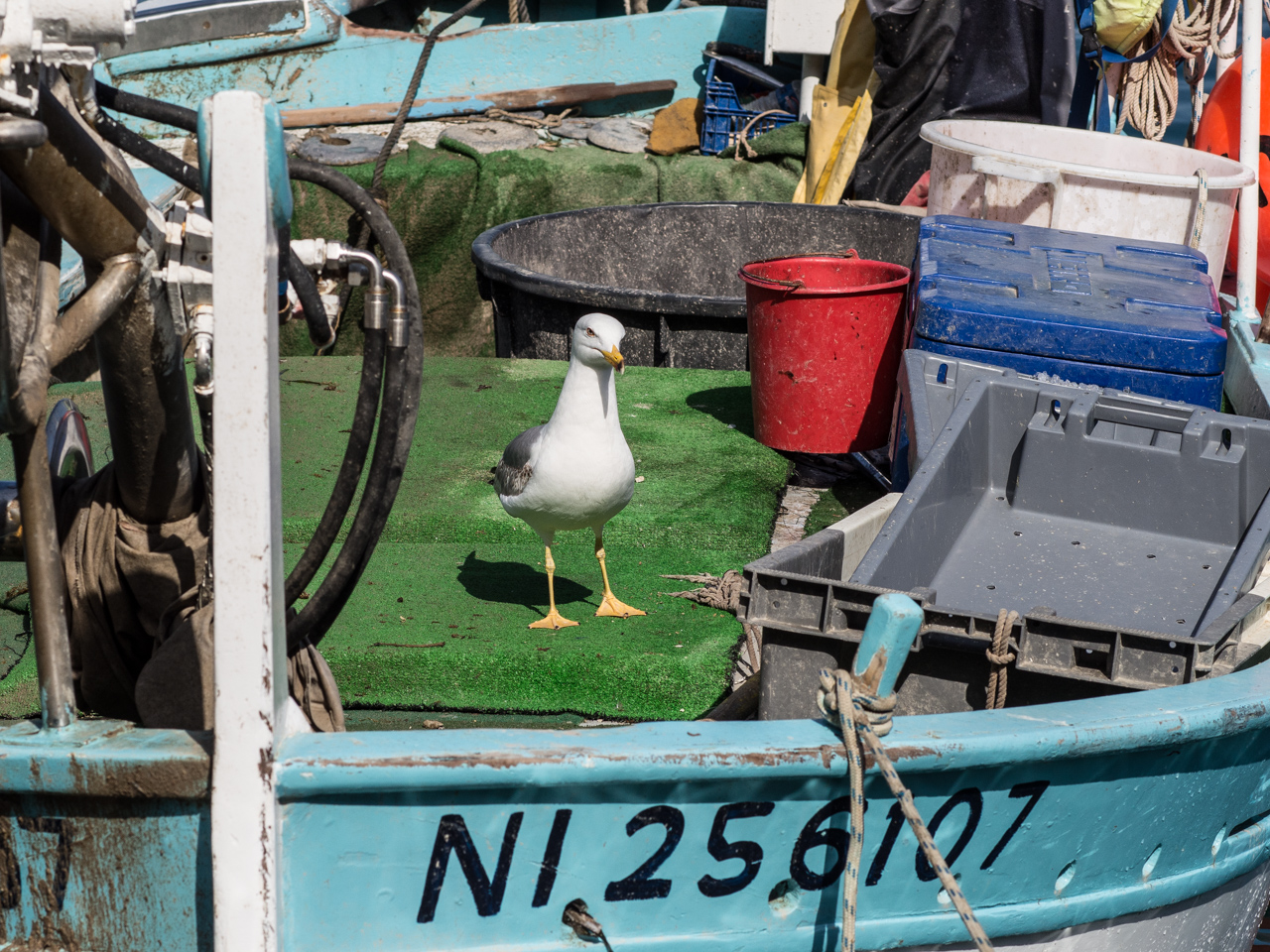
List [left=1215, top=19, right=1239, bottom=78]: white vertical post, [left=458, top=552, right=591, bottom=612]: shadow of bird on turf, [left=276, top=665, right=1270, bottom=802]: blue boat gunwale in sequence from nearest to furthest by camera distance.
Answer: [left=276, top=665, right=1270, bottom=802]: blue boat gunwale, [left=458, top=552, right=591, bottom=612]: shadow of bird on turf, [left=1215, top=19, right=1239, bottom=78]: white vertical post

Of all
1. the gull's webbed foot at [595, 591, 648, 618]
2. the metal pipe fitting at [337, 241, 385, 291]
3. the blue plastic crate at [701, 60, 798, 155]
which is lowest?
the gull's webbed foot at [595, 591, 648, 618]

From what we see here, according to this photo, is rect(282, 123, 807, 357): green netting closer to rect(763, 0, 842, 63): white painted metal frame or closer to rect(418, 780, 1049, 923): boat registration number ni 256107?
rect(763, 0, 842, 63): white painted metal frame

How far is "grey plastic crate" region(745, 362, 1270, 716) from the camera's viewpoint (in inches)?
121

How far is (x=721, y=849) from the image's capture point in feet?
6.70

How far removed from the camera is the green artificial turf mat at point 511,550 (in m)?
3.75

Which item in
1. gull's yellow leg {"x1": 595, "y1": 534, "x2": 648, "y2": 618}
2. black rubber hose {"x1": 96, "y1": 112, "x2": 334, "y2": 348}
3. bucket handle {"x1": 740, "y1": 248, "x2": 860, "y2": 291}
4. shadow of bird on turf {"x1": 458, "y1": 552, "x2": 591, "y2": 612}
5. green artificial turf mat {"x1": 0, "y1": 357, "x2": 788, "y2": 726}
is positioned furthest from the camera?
bucket handle {"x1": 740, "y1": 248, "x2": 860, "y2": 291}

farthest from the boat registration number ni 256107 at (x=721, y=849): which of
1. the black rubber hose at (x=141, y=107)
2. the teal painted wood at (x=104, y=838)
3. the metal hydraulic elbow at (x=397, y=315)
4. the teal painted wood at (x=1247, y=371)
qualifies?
the teal painted wood at (x=1247, y=371)

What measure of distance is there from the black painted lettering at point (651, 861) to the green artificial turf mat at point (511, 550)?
1.63 m

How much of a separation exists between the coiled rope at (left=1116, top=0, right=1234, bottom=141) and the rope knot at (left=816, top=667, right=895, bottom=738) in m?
5.57

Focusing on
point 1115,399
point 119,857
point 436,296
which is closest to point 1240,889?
point 1115,399

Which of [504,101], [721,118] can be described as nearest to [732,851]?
[721,118]

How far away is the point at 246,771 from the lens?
6.07ft

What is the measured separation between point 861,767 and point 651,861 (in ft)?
1.26

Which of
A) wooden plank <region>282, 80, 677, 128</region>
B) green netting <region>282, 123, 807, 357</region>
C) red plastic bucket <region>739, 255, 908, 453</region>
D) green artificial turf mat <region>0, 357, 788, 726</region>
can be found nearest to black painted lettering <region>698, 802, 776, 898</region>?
green artificial turf mat <region>0, 357, 788, 726</region>
